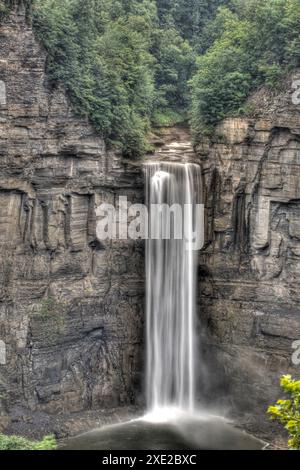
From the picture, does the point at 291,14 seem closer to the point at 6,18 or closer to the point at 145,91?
the point at 145,91

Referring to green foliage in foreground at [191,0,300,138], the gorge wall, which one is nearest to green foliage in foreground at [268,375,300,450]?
the gorge wall

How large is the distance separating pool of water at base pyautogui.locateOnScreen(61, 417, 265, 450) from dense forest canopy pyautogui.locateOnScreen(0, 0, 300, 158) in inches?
508

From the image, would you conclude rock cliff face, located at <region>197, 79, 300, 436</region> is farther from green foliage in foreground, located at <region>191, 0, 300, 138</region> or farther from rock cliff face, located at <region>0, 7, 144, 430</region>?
rock cliff face, located at <region>0, 7, 144, 430</region>

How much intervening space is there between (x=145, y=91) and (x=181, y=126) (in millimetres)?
3511

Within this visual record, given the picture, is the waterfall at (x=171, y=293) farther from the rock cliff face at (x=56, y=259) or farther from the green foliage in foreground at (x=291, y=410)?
the green foliage in foreground at (x=291, y=410)

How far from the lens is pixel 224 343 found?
123 feet

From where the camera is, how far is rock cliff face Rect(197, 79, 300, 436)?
1403 inches

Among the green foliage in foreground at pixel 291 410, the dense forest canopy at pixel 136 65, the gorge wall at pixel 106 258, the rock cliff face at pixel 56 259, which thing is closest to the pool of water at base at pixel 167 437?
the gorge wall at pixel 106 258

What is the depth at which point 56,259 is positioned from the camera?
3469cm

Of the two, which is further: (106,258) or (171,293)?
(171,293)

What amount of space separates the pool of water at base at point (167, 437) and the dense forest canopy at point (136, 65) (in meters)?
12.9

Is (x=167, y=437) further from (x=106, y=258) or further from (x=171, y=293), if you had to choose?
(x=106, y=258)

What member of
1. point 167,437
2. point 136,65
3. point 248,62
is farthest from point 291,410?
point 136,65

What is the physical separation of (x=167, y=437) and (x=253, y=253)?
9682mm
